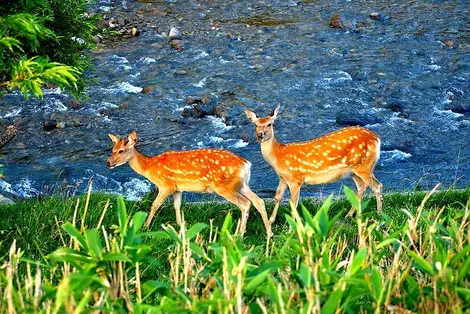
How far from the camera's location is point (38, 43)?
28.6 feet

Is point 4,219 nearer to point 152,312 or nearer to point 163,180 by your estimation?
point 163,180

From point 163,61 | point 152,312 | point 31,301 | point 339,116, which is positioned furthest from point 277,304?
point 163,61

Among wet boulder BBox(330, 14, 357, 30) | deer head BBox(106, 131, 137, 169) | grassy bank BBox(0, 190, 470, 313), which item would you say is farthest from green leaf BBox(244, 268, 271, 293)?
wet boulder BBox(330, 14, 357, 30)

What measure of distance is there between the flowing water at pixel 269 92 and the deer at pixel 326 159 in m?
1.98

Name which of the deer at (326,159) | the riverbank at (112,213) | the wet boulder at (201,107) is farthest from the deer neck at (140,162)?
the wet boulder at (201,107)

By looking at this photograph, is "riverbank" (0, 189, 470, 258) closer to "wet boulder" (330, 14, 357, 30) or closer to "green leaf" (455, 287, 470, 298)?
"green leaf" (455, 287, 470, 298)

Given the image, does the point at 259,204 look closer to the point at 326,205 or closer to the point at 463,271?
the point at 326,205

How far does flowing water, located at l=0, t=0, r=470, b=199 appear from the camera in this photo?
1534 centimetres

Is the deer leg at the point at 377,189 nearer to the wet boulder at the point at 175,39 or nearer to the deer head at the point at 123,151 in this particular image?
the deer head at the point at 123,151

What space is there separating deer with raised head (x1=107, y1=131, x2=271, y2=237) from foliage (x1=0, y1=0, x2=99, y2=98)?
1.55 meters

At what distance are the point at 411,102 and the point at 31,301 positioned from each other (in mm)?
14014

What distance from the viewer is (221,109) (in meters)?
17.7

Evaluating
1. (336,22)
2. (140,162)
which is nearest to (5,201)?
(140,162)

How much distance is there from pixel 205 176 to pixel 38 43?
Result: 3.24 metres
